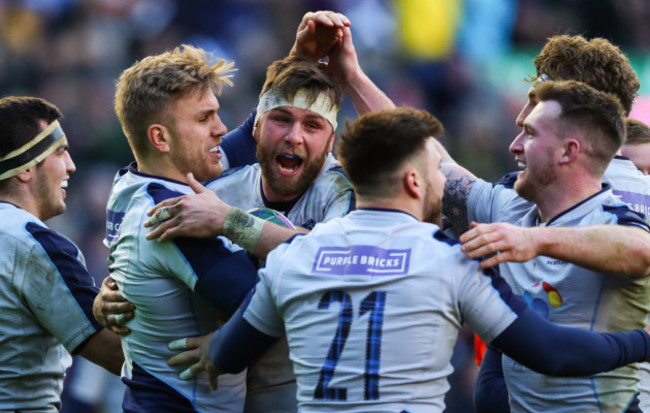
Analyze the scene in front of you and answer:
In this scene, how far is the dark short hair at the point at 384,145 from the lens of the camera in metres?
3.61

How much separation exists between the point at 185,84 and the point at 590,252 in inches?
82.9

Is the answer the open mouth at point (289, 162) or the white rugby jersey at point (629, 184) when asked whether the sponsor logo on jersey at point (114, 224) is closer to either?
the open mouth at point (289, 162)

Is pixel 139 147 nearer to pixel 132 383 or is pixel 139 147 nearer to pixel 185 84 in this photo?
pixel 185 84

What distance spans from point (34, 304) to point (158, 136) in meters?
1.13

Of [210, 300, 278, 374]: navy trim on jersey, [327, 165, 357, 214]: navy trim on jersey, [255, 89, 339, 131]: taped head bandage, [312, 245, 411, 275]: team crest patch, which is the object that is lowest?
[210, 300, 278, 374]: navy trim on jersey

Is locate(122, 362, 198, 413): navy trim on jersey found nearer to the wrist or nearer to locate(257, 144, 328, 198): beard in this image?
the wrist

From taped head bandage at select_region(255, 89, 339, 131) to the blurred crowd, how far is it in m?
5.35

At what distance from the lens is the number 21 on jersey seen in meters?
3.37

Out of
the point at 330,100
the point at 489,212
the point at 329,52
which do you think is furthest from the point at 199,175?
the point at 489,212

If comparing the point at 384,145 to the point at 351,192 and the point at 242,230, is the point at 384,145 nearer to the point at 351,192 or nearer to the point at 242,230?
the point at 242,230

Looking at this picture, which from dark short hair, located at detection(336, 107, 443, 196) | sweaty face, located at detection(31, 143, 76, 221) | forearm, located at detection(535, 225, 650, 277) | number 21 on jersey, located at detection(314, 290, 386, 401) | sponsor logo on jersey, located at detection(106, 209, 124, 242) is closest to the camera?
number 21 on jersey, located at detection(314, 290, 386, 401)

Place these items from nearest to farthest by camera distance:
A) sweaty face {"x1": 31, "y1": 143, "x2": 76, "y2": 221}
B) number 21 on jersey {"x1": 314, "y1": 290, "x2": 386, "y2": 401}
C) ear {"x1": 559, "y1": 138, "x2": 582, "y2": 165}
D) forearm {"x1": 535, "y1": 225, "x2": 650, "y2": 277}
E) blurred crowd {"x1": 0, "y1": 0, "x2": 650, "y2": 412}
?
number 21 on jersey {"x1": 314, "y1": 290, "x2": 386, "y2": 401}, forearm {"x1": 535, "y1": 225, "x2": 650, "y2": 277}, ear {"x1": 559, "y1": 138, "x2": 582, "y2": 165}, sweaty face {"x1": 31, "y1": 143, "x2": 76, "y2": 221}, blurred crowd {"x1": 0, "y1": 0, "x2": 650, "y2": 412}

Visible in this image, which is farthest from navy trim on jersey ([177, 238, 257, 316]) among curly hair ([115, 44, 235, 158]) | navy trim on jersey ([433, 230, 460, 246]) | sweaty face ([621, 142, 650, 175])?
sweaty face ([621, 142, 650, 175])

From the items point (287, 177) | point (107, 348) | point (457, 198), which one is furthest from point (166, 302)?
point (457, 198)
